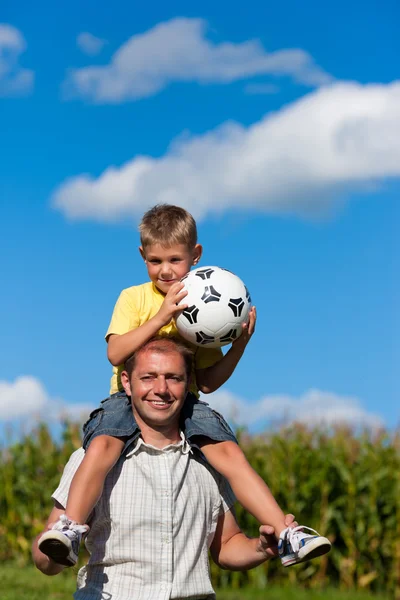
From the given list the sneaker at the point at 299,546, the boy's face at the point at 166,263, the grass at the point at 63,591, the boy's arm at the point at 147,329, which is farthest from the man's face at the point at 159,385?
the grass at the point at 63,591

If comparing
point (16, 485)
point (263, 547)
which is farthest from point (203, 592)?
point (16, 485)

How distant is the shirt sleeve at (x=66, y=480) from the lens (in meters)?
5.51

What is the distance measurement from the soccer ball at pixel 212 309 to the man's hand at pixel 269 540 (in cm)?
123

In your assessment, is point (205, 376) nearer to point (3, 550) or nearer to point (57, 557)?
point (57, 557)

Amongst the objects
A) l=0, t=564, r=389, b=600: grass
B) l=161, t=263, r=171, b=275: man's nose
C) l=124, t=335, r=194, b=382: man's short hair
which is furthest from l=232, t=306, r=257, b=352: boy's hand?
l=0, t=564, r=389, b=600: grass

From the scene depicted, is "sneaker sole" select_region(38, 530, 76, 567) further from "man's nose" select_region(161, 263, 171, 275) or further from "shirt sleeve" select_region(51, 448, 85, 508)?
"man's nose" select_region(161, 263, 171, 275)

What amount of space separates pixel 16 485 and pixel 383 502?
619 centimetres

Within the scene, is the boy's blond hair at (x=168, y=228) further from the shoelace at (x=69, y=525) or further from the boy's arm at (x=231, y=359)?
the shoelace at (x=69, y=525)

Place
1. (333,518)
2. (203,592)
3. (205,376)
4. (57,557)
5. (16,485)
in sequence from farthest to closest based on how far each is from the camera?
1. (16,485)
2. (333,518)
3. (205,376)
4. (203,592)
5. (57,557)

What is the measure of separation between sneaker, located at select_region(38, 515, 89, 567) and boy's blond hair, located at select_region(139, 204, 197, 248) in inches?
74.9

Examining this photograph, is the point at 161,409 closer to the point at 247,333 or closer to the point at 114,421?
the point at 114,421

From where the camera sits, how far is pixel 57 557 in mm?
5070

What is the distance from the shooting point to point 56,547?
16.3 feet

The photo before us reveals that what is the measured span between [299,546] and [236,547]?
88cm
